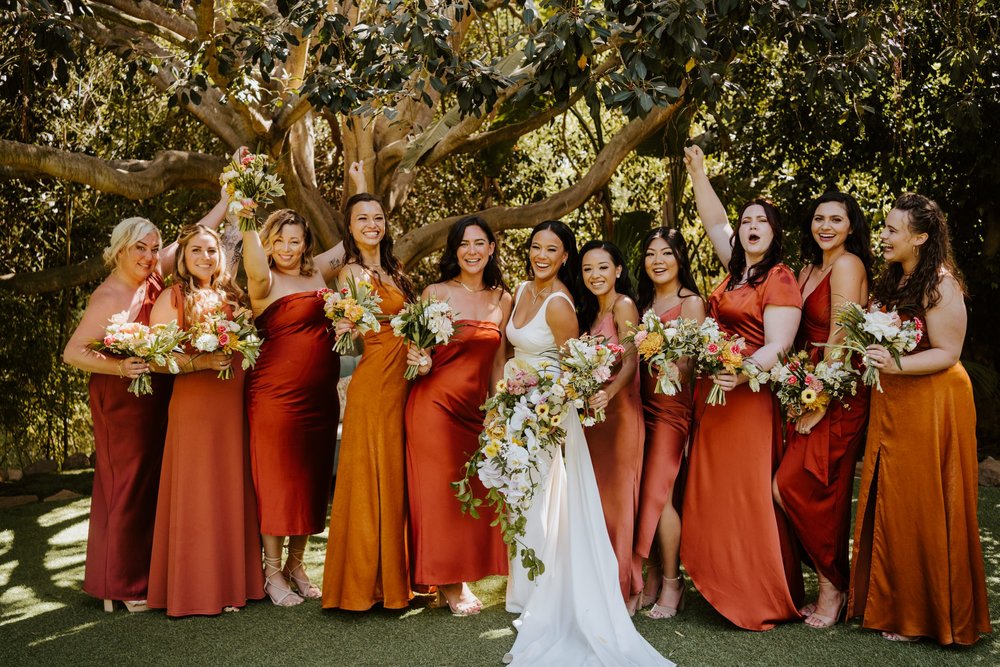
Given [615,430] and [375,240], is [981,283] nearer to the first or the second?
[615,430]

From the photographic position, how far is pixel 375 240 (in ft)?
16.9

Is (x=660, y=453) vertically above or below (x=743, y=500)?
above

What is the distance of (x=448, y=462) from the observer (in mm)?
4977

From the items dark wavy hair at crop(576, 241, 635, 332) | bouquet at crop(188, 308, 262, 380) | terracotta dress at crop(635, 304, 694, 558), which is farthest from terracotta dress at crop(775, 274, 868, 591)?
bouquet at crop(188, 308, 262, 380)

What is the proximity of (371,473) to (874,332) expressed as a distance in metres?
2.68

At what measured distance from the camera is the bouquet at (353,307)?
15.4 feet

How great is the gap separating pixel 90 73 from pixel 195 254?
5236mm

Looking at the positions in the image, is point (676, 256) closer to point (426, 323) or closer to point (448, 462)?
point (426, 323)

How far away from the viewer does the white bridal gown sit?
4.21 metres

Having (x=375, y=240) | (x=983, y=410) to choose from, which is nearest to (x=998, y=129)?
(x=983, y=410)

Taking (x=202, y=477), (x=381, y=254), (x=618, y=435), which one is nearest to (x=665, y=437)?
(x=618, y=435)

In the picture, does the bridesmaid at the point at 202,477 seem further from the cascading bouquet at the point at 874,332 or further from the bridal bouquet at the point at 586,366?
the cascading bouquet at the point at 874,332

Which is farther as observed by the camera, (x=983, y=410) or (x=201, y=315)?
(x=983, y=410)

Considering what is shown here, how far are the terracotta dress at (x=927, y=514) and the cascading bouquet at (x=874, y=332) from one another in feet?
0.75
